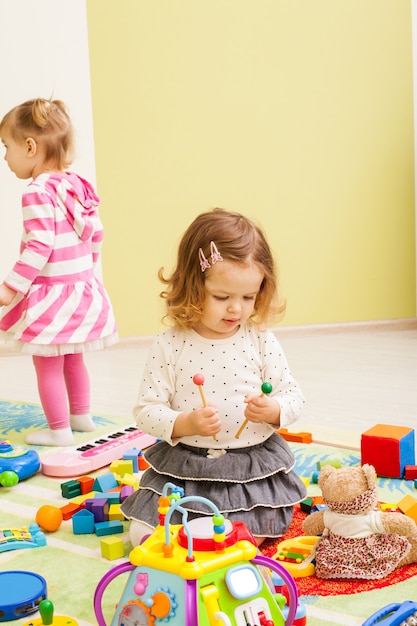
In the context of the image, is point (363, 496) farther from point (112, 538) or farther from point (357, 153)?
point (357, 153)

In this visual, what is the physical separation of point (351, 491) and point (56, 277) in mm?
852

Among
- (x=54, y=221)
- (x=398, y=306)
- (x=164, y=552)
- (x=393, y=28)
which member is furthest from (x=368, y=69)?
(x=164, y=552)

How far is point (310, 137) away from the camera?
2.93 metres

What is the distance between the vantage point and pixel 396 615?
785 millimetres

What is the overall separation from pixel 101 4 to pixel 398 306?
1.60m

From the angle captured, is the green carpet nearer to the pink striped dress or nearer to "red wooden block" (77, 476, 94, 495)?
"red wooden block" (77, 476, 94, 495)

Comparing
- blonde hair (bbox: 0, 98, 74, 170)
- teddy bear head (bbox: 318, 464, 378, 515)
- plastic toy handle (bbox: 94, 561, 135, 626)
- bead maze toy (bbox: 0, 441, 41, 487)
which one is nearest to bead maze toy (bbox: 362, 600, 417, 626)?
teddy bear head (bbox: 318, 464, 378, 515)

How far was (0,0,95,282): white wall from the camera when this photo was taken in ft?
8.50

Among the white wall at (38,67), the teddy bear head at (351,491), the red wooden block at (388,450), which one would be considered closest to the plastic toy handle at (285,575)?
the teddy bear head at (351,491)

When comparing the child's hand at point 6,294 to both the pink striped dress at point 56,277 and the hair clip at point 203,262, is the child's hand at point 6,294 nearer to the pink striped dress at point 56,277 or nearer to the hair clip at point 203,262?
the pink striped dress at point 56,277

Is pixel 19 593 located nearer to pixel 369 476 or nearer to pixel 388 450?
pixel 369 476

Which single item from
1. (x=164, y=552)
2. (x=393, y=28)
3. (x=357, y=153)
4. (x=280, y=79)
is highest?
(x=393, y=28)

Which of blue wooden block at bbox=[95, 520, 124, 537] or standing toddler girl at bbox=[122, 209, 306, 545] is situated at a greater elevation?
standing toddler girl at bbox=[122, 209, 306, 545]

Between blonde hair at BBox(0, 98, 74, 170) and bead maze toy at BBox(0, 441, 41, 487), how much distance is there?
2.00 feet
